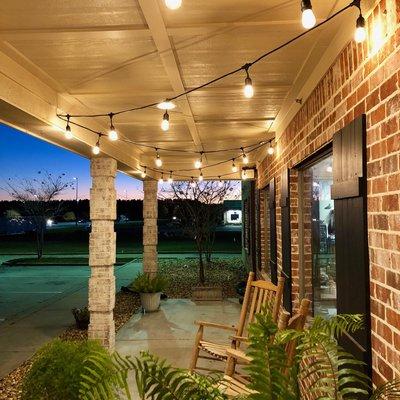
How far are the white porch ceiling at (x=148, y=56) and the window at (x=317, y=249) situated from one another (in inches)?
35.4

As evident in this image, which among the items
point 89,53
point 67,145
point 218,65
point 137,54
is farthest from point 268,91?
point 67,145

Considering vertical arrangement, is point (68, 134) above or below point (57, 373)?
above

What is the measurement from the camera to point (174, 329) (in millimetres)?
6355

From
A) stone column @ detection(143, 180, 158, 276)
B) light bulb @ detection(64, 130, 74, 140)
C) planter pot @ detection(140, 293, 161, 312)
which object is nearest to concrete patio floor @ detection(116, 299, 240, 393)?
planter pot @ detection(140, 293, 161, 312)

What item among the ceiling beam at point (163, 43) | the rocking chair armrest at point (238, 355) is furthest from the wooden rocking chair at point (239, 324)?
the ceiling beam at point (163, 43)

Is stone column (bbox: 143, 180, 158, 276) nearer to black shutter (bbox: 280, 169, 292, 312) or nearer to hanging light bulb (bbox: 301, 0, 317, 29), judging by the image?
black shutter (bbox: 280, 169, 292, 312)

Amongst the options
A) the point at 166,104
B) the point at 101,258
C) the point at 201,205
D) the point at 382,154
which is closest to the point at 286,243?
the point at 166,104

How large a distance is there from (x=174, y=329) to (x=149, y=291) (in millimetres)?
1328

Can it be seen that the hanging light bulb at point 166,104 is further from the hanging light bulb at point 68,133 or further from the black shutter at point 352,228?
the black shutter at point 352,228

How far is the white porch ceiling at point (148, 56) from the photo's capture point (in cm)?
239

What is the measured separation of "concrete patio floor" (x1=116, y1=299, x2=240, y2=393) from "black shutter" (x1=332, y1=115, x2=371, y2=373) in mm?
2843

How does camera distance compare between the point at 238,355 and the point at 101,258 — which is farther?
the point at 101,258

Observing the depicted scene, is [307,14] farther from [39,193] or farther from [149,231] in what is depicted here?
[39,193]

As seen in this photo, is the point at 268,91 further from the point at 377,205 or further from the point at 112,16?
the point at 377,205
